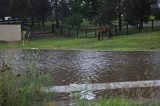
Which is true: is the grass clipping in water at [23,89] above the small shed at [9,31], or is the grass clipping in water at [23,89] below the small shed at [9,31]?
above

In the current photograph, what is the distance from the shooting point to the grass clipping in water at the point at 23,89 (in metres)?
6.67

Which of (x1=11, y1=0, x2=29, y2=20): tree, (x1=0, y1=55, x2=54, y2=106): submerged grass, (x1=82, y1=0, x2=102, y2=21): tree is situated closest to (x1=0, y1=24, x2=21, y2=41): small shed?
(x1=11, y1=0, x2=29, y2=20): tree

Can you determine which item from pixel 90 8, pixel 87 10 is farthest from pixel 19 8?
pixel 90 8

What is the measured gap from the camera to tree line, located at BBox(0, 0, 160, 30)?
1772 inches

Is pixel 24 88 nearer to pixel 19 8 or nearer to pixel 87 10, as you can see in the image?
pixel 19 8

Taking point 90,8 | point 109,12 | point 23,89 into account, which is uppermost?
point 90,8

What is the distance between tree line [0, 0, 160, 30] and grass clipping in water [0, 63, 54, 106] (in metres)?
36.9

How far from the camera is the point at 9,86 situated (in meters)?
6.77

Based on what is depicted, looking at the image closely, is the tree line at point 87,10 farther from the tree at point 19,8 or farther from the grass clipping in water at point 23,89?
the grass clipping in water at point 23,89

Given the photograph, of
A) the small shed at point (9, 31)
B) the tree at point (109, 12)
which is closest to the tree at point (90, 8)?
the tree at point (109, 12)

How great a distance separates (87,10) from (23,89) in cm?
6068

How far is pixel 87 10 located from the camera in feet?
221

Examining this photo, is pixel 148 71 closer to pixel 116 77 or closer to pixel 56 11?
pixel 116 77

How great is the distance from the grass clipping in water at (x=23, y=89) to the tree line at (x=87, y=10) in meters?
36.9
